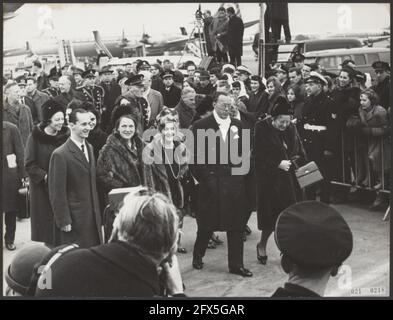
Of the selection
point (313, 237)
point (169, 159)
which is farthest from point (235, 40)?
point (313, 237)

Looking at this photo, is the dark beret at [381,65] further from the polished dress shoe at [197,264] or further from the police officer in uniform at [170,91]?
the polished dress shoe at [197,264]

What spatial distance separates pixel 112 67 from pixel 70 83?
40 centimetres

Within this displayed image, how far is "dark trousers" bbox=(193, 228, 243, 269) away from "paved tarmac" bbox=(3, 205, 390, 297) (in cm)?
10

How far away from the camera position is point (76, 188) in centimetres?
489

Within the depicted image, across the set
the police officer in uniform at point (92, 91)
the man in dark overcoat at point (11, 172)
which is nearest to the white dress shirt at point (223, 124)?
the police officer in uniform at point (92, 91)

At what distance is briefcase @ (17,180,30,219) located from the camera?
5438 millimetres

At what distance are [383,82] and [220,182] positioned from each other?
1656 mm

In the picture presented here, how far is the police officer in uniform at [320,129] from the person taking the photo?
564 cm

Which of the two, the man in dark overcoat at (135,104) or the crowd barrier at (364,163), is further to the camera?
the crowd barrier at (364,163)

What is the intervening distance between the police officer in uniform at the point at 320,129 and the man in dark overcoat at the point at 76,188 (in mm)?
1887

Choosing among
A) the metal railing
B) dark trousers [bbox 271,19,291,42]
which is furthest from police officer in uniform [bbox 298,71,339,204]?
dark trousers [bbox 271,19,291,42]

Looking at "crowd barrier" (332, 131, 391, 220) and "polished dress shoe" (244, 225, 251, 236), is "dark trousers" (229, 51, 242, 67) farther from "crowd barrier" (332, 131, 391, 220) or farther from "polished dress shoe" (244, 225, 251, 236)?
"polished dress shoe" (244, 225, 251, 236)
